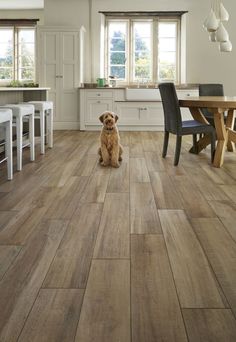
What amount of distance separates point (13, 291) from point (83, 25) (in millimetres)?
7670

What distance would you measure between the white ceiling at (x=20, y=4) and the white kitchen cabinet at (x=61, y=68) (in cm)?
130

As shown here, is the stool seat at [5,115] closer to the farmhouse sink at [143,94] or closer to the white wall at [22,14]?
the farmhouse sink at [143,94]

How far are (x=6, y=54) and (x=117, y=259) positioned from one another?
29.7 feet

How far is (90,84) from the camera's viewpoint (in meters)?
8.56

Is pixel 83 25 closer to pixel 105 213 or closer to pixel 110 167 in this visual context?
pixel 110 167

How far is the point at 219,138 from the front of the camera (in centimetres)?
462

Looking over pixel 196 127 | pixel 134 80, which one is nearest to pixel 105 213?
pixel 196 127

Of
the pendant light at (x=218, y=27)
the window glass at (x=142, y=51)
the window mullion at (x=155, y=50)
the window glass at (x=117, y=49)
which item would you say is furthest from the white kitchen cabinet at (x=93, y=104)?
the pendant light at (x=218, y=27)

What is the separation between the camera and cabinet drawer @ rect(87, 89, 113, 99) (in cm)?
821

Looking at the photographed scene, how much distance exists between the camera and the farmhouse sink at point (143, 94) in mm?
8164

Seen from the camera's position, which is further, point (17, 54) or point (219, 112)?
point (17, 54)

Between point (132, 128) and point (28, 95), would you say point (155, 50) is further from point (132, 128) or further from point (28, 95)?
point (28, 95)

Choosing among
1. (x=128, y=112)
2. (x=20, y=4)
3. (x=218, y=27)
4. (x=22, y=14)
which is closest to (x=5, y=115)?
(x=218, y=27)

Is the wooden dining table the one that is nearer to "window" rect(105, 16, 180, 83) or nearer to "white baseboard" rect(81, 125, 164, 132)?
"white baseboard" rect(81, 125, 164, 132)
